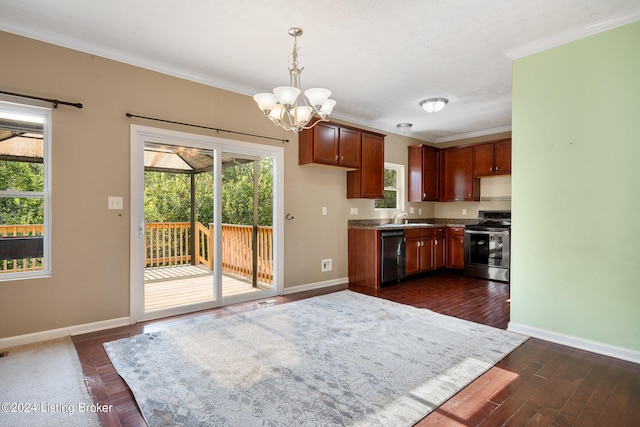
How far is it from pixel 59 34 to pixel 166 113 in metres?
1.03

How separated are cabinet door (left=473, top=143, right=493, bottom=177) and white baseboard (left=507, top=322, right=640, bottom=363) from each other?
3.54m

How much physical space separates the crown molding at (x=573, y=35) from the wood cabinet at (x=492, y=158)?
9.49 ft

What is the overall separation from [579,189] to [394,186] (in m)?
3.70

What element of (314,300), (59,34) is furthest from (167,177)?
(314,300)

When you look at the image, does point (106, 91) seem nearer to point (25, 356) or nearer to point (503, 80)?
point (25, 356)

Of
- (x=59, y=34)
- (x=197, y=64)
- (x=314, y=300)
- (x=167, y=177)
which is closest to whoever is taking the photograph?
(x=59, y=34)

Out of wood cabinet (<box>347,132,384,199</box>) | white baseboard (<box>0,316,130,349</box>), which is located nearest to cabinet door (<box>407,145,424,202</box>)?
wood cabinet (<box>347,132,384,199</box>)

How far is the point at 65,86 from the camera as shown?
2.97 m

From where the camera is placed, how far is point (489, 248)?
5574mm

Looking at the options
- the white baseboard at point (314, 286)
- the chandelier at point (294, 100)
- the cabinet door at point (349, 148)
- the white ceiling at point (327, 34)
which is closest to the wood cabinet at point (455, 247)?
the white baseboard at point (314, 286)

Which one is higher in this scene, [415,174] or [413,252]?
[415,174]

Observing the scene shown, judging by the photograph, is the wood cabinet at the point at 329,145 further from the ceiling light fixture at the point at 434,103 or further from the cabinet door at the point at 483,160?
the cabinet door at the point at 483,160

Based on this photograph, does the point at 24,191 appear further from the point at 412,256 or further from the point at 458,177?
the point at 458,177

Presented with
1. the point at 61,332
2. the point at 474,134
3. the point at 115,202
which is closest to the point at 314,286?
the point at 115,202
